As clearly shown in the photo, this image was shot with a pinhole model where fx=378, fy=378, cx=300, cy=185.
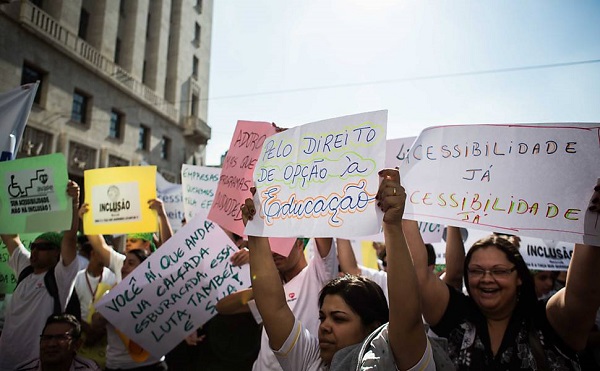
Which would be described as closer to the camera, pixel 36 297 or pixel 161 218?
pixel 36 297

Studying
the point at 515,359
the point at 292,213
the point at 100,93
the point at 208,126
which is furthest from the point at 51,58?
the point at 515,359

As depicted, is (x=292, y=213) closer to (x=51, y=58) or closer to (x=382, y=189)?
(x=382, y=189)

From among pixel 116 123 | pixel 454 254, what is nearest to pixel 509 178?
pixel 454 254

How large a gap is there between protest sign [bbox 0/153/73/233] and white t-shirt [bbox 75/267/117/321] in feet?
3.40

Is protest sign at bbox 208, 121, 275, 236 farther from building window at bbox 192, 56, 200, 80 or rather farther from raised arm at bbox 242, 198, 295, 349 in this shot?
building window at bbox 192, 56, 200, 80

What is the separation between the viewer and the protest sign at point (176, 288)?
3053 mm

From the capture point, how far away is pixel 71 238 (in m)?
3.16

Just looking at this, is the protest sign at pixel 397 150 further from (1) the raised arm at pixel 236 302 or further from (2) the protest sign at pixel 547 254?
(2) the protest sign at pixel 547 254

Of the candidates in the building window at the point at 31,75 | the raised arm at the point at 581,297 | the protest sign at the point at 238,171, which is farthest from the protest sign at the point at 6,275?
the building window at the point at 31,75

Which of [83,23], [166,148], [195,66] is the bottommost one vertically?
[166,148]

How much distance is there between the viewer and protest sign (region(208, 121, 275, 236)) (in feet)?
8.24

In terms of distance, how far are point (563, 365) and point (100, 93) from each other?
17.9m

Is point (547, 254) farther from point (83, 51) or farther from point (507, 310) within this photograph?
point (83, 51)

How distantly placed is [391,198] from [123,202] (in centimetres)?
336
